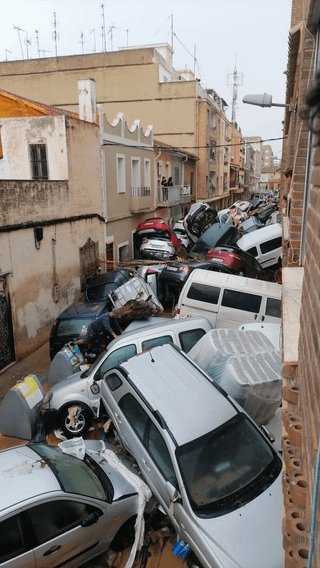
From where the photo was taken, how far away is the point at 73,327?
31.8ft

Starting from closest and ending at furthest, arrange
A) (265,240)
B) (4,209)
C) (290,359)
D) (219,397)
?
(290,359) < (219,397) < (4,209) < (265,240)

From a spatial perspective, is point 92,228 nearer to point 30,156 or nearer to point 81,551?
point 30,156

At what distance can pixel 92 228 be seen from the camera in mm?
14594

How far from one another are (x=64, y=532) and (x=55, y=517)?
0.61 feet

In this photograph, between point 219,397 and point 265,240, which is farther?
point 265,240

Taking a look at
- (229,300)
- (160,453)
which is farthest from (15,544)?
(229,300)

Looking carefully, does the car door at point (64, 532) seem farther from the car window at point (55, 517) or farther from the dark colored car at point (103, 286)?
the dark colored car at point (103, 286)

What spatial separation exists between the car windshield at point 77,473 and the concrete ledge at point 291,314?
3.19 meters

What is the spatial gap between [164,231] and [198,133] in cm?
1405

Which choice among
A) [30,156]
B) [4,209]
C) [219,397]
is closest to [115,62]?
[30,156]

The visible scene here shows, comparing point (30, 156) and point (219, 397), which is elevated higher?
point (30, 156)

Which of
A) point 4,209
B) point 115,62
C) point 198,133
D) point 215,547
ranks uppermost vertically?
point 115,62

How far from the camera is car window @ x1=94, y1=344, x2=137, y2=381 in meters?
7.04

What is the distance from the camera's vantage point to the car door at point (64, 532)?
13.2 feet
